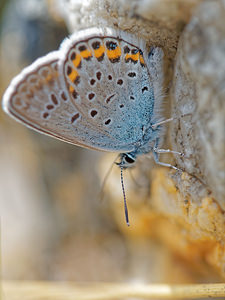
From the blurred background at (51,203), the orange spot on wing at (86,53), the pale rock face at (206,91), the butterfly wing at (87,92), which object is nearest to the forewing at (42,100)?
the butterfly wing at (87,92)

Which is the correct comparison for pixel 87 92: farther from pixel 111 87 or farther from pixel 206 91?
pixel 206 91

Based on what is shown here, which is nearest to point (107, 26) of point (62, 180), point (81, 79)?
point (81, 79)

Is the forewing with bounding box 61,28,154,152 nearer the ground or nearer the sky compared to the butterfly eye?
nearer the sky

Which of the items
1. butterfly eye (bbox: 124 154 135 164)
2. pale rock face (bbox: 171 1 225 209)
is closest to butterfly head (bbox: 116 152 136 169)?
butterfly eye (bbox: 124 154 135 164)

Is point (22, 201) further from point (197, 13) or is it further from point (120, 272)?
→ point (197, 13)

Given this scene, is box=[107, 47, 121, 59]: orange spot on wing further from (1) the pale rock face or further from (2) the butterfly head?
(2) the butterfly head
